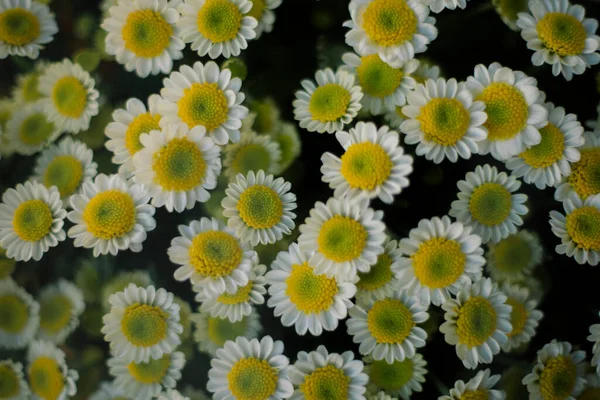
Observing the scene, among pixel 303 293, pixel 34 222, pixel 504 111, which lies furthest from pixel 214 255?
pixel 504 111

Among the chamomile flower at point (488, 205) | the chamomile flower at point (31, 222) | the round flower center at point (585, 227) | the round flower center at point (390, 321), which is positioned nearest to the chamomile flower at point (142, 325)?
the chamomile flower at point (31, 222)

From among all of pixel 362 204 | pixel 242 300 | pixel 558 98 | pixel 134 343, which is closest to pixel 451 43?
pixel 558 98

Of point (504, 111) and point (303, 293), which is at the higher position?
point (504, 111)

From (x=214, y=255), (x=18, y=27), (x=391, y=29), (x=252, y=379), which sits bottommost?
(x=252, y=379)

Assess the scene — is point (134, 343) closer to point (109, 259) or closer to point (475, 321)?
point (109, 259)

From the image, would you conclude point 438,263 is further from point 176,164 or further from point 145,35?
point 145,35
